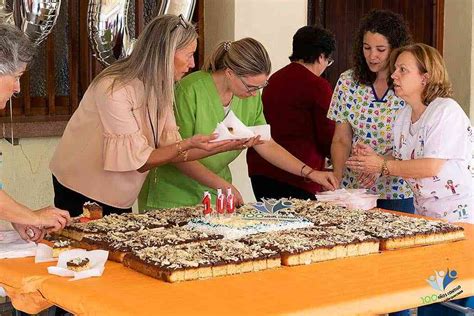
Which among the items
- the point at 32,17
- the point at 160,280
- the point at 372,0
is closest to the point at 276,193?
the point at 32,17

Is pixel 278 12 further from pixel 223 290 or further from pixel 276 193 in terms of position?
pixel 223 290

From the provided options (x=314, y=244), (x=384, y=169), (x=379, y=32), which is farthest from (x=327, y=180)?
(x=314, y=244)

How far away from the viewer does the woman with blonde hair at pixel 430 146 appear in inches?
→ 131

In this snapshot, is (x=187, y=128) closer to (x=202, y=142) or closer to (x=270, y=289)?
(x=202, y=142)

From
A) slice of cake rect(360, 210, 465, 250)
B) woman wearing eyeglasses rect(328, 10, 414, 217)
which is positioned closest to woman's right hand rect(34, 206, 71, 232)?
slice of cake rect(360, 210, 465, 250)

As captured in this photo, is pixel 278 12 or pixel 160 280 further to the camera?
pixel 278 12

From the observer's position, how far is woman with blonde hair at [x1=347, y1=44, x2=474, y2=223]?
3.32 meters

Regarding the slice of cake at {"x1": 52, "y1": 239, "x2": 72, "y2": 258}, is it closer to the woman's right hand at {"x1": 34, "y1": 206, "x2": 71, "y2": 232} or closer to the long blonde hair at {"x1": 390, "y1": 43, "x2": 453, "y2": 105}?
the woman's right hand at {"x1": 34, "y1": 206, "x2": 71, "y2": 232}

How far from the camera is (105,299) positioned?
2148 millimetres

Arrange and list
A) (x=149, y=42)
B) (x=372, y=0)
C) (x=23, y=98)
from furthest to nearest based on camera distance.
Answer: (x=372, y=0), (x=23, y=98), (x=149, y=42)

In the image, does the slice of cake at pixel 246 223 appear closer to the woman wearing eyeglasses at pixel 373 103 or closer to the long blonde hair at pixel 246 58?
the long blonde hair at pixel 246 58

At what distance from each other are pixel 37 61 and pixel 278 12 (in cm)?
143

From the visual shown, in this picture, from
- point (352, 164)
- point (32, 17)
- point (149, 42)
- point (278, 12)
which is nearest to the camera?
point (149, 42)

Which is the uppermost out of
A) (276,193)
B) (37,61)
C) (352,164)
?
(37,61)
